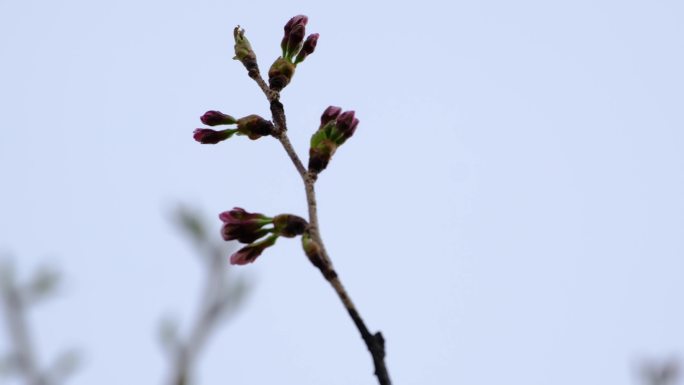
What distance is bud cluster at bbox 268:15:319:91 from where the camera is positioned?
3820 millimetres

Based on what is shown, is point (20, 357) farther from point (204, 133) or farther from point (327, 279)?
point (204, 133)

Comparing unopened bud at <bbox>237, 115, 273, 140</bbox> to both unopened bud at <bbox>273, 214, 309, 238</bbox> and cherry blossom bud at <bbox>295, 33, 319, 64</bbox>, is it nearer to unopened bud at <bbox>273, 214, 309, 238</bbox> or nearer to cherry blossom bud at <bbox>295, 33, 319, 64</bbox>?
unopened bud at <bbox>273, 214, 309, 238</bbox>

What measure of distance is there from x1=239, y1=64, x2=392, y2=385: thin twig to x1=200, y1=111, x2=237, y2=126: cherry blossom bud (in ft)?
1.07

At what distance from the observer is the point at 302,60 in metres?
4.18

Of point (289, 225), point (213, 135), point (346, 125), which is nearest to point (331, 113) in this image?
point (346, 125)

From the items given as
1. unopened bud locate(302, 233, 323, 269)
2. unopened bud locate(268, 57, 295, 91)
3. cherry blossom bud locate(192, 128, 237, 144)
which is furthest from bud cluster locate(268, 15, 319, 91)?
unopened bud locate(302, 233, 323, 269)

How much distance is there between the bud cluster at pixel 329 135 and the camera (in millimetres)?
3432

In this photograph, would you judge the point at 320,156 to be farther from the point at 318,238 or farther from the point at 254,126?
the point at 318,238

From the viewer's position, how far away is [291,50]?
13.5 ft

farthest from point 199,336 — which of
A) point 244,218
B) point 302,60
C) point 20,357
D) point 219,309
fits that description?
point 302,60

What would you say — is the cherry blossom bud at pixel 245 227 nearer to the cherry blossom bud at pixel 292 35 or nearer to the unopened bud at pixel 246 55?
the unopened bud at pixel 246 55

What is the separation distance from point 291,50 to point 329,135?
0.61 m

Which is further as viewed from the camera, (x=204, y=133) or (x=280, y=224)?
(x=204, y=133)

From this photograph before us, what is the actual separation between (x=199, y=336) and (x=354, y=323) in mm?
419
